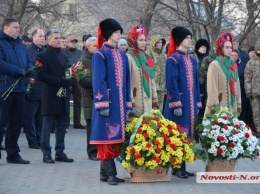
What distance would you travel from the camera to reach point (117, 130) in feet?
31.5

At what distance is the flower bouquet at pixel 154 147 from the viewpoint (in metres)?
9.57

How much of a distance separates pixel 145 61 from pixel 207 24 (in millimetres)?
10376

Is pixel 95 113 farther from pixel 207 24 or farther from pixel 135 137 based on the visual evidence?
pixel 207 24

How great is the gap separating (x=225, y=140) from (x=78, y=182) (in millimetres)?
2070

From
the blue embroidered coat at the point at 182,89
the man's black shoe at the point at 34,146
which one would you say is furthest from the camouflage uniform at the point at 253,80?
the blue embroidered coat at the point at 182,89

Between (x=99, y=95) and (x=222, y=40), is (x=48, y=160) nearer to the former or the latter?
(x=99, y=95)

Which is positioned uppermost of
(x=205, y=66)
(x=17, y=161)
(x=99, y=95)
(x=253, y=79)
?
(x=205, y=66)

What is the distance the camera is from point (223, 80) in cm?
1061

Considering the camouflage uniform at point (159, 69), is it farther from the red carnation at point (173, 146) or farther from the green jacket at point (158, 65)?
the red carnation at point (173, 146)

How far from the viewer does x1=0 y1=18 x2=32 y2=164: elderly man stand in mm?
10922

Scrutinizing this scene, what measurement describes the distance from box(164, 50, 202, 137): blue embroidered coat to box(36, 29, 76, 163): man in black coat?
74.2 inches

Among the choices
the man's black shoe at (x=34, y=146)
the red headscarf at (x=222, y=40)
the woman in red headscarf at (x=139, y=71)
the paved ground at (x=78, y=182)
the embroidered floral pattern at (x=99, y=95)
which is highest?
the red headscarf at (x=222, y=40)

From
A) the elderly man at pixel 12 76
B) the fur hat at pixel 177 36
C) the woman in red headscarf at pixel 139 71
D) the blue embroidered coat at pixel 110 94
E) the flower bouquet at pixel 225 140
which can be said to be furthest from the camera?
the elderly man at pixel 12 76

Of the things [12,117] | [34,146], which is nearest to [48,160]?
[12,117]
